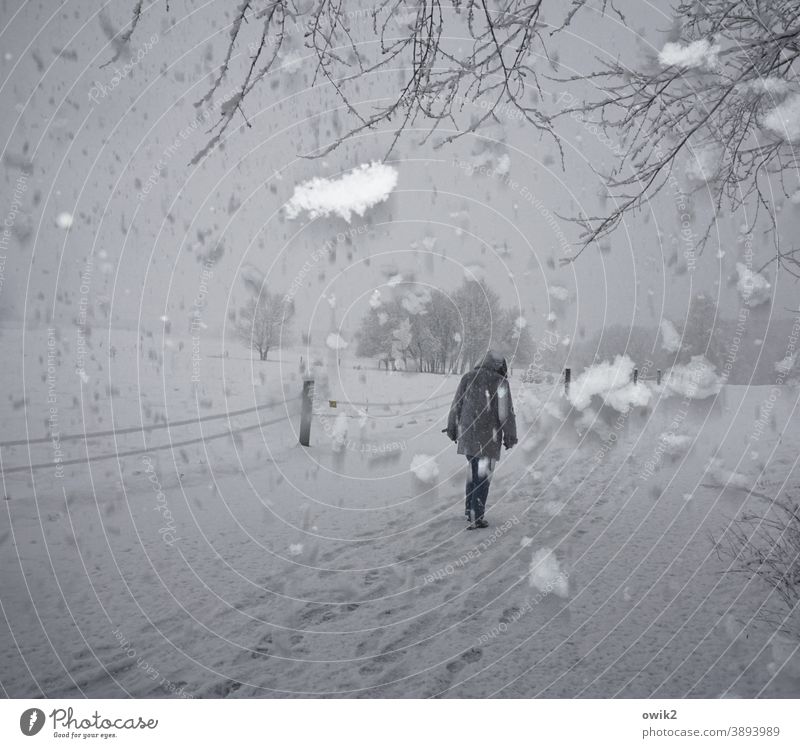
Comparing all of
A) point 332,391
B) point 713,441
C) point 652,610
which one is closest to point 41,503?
point 652,610

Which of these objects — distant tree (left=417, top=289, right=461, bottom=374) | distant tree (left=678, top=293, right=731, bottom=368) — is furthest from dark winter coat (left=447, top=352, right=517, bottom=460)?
distant tree (left=678, top=293, right=731, bottom=368)

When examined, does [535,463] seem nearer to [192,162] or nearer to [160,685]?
[160,685]

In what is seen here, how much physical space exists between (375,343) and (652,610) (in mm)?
7408

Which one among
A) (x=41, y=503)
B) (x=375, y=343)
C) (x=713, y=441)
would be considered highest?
(x=375, y=343)

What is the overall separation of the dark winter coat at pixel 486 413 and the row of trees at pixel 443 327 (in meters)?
3.08

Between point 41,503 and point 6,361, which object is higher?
point 6,361

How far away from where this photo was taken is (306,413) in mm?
8312

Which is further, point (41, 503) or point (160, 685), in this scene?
point (41, 503)

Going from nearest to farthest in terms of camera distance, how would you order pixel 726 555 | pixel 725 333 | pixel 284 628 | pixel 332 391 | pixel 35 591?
pixel 284 628 → pixel 35 591 → pixel 726 555 → pixel 332 391 → pixel 725 333

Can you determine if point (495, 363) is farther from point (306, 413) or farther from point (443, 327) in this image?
point (443, 327)

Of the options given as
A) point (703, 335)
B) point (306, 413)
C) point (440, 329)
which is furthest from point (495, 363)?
point (703, 335)

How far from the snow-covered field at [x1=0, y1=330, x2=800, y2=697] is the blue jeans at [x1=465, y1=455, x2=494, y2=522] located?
234mm

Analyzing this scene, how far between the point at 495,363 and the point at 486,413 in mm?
487

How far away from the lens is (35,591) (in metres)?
3.38
